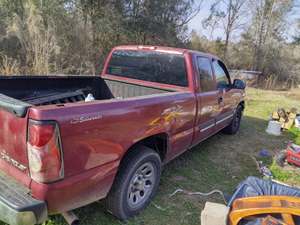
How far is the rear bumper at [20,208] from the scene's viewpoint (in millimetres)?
1686

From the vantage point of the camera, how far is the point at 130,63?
156 inches

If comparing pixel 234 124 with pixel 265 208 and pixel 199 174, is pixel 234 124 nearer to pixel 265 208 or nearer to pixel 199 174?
pixel 199 174

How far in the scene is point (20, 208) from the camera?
168 centimetres

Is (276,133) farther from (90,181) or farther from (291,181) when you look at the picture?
(90,181)

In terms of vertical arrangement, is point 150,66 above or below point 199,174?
above

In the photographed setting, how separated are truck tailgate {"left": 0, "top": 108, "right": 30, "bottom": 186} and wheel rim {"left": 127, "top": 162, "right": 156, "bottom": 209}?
1079mm

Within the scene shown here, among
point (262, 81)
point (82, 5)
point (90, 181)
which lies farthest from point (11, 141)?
point (262, 81)

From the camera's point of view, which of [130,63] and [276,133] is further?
[276,133]

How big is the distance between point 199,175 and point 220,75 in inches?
76.0

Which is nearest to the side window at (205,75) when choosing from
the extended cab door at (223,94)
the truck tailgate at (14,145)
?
the extended cab door at (223,94)

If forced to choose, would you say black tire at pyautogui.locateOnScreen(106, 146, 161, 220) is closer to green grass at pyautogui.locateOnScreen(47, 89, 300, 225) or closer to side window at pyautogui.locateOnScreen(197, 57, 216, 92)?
green grass at pyautogui.locateOnScreen(47, 89, 300, 225)

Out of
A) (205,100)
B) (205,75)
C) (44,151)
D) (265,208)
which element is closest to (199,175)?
(205,100)

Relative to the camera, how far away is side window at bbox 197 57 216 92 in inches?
146

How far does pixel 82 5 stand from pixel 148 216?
31.2ft
